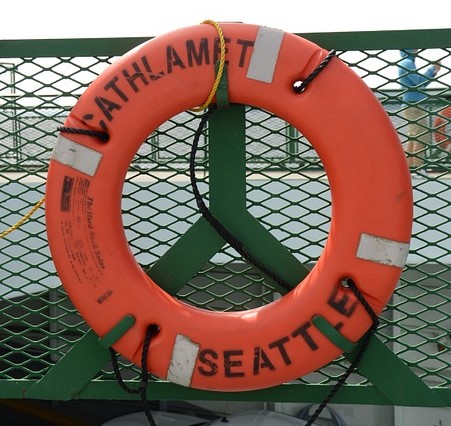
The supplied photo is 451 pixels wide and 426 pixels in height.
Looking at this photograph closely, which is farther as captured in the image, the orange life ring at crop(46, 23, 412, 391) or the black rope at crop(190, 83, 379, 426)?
the black rope at crop(190, 83, 379, 426)

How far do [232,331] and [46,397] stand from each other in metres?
0.56

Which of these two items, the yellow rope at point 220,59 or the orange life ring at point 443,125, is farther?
the orange life ring at point 443,125

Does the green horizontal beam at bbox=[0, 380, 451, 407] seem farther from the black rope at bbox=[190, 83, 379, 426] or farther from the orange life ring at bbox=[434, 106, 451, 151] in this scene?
the orange life ring at bbox=[434, 106, 451, 151]

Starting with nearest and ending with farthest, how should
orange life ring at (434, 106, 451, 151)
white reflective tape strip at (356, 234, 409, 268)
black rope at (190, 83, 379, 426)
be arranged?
white reflective tape strip at (356, 234, 409, 268), black rope at (190, 83, 379, 426), orange life ring at (434, 106, 451, 151)

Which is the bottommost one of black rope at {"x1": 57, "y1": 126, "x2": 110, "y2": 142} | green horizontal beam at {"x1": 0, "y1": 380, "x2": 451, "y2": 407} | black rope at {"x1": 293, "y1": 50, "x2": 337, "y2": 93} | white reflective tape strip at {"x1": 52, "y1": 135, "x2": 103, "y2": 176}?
green horizontal beam at {"x1": 0, "y1": 380, "x2": 451, "y2": 407}

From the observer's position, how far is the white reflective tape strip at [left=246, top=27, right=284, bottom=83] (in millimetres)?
1476

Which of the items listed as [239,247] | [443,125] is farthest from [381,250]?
[443,125]

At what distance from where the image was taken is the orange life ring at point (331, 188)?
1464 millimetres

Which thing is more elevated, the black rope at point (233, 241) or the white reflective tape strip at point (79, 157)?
the white reflective tape strip at point (79, 157)

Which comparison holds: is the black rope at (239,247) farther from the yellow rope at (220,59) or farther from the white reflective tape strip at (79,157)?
the white reflective tape strip at (79,157)

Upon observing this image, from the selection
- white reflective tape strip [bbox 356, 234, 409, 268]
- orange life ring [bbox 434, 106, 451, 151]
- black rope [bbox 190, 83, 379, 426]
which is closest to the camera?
white reflective tape strip [bbox 356, 234, 409, 268]

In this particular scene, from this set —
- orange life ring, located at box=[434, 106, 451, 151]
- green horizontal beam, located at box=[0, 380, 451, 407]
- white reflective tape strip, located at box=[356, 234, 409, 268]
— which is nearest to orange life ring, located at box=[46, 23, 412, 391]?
white reflective tape strip, located at box=[356, 234, 409, 268]

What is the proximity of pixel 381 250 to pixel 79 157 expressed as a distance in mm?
702

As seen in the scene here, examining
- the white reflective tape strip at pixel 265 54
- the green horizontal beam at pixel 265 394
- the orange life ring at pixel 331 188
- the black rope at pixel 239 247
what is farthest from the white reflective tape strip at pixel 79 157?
the green horizontal beam at pixel 265 394
